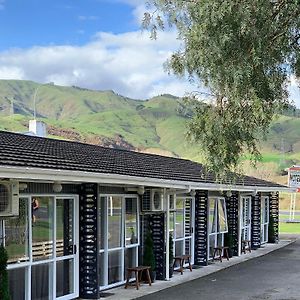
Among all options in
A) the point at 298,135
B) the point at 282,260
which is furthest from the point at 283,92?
the point at 298,135

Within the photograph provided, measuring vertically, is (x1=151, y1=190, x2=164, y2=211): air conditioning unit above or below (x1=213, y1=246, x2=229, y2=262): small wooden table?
above

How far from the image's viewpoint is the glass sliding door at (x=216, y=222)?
1925 cm

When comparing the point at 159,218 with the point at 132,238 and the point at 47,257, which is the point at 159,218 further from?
the point at 47,257

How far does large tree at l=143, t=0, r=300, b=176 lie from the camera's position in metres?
7.59

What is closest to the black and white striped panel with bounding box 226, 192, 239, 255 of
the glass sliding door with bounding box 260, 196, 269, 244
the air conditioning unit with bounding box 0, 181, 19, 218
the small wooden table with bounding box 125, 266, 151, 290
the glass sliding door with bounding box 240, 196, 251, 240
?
the glass sliding door with bounding box 240, 196, 251, 240

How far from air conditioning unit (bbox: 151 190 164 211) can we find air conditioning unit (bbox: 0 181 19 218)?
5.32 m

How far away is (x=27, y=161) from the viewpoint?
977cm

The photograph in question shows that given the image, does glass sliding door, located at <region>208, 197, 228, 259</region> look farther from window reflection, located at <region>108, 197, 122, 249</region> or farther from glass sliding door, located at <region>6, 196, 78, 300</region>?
glass sliding door, located at <region>6, 196, 78, 300</region>

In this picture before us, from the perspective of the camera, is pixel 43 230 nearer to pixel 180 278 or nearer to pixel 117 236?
pixel 117 236

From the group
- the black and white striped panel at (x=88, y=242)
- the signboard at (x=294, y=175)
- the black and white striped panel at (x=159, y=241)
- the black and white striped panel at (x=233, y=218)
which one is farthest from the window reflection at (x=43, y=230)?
the signboard at (x=294, y=175)

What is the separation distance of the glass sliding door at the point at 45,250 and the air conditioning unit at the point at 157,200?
9.20 ft

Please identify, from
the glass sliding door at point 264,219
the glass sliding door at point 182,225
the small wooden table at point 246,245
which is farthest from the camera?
the glass sliding door at point 264,219

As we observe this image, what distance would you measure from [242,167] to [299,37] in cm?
227

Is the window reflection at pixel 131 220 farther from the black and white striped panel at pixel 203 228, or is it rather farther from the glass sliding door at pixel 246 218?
the glass sliding door at pixel 246 218
